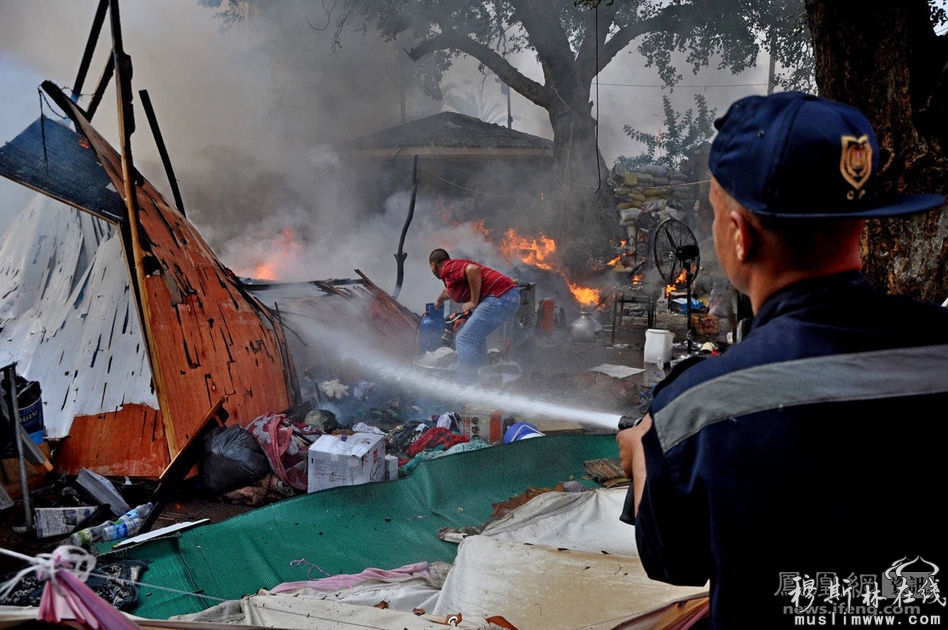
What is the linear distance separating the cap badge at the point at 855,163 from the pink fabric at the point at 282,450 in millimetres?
5115

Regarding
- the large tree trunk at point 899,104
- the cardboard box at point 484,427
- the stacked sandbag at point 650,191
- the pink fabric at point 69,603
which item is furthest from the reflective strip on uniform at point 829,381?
the stacked sandbag at point 650,191

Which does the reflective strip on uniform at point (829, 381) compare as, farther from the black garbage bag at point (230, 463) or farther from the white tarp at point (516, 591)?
the black garbage bag at point (230, 463)

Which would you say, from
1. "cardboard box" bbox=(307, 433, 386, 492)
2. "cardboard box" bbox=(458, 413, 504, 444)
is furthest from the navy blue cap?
"cardboard box" bbox=(458, 413, 504, 444)

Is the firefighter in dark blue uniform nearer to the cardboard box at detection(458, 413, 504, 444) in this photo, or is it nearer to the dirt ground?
the dirt ground

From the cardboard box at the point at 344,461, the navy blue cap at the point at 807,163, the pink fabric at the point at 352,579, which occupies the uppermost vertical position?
the navy blue cap at the point at 807,163

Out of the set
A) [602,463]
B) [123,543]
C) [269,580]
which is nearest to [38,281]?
[123,543]

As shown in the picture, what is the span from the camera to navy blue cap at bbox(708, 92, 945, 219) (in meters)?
1.03

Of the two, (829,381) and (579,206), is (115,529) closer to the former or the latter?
(829,381)

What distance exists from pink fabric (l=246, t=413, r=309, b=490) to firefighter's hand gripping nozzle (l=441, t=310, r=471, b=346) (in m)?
3.31

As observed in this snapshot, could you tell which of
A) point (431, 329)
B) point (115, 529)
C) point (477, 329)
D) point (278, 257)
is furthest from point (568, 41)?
point (115, 529)

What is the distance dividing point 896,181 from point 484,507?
3.52 metres

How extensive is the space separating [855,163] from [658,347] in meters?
7.75

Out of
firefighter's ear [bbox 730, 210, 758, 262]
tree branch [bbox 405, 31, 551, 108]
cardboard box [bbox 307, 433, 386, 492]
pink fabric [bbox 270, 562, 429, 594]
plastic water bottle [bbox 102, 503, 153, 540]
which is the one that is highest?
tree branch [bbox 405, 31, 551, 108]

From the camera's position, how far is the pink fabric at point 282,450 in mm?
5429
